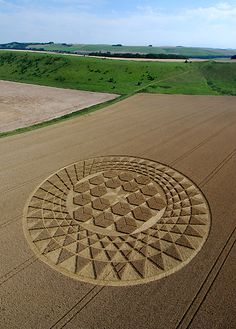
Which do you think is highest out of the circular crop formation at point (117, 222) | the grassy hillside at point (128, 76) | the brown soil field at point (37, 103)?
the grassy hillside at point (128, 76)

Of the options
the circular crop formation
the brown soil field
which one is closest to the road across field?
the circular crop formation

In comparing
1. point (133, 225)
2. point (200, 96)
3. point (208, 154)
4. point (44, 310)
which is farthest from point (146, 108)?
point (44, 310)

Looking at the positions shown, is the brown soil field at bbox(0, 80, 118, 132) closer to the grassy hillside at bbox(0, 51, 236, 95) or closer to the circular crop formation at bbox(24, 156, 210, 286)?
the grassy hillside at bbox(0, 51, 236, 95)

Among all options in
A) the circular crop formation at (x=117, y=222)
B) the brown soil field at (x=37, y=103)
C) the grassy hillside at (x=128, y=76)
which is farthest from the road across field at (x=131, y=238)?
the grassy hillside at (x=128, y=76)

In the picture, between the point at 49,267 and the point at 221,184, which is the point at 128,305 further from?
the point at 221,184

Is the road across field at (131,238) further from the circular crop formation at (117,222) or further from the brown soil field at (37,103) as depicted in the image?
the brown soil field at (37,103)

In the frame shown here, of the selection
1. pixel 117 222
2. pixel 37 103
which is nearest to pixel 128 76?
pixel 37 103
